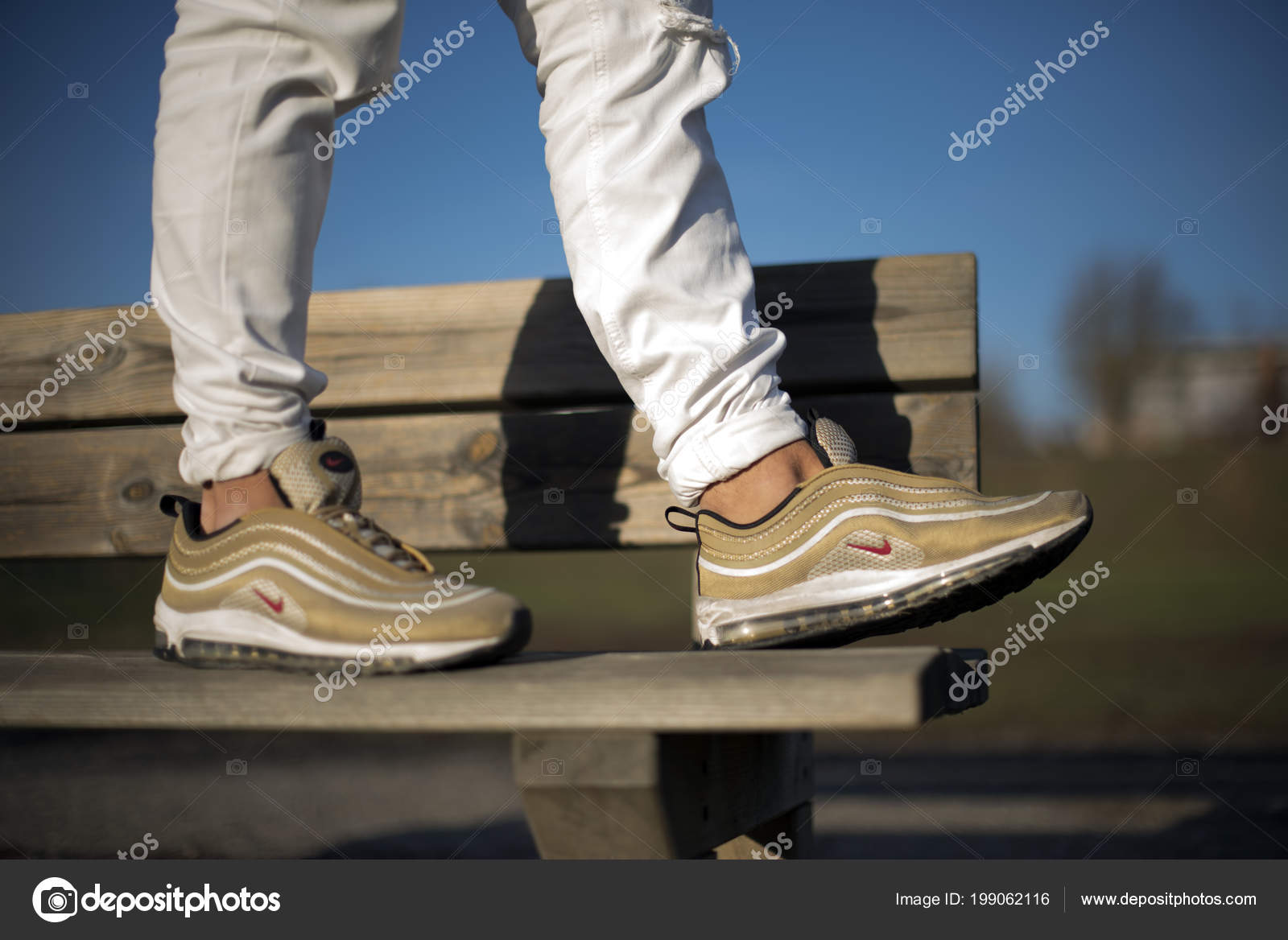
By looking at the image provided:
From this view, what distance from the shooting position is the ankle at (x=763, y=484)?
0.94 meters

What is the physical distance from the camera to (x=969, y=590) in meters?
0.85

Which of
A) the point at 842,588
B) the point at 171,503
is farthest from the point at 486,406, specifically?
the point at 842,588

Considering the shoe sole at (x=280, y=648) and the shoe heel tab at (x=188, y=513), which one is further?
the shoe heel tab at (x=188, y=513)

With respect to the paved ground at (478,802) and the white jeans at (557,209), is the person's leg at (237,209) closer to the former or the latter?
the white jeans at (557,209)

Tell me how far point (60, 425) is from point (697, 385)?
137 centimetres

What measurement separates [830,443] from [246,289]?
0.59m

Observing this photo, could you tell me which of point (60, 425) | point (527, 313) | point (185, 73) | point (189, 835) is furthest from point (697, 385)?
point (189, 835)

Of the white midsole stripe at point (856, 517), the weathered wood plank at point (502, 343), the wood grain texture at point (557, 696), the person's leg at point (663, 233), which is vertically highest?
the weathered wood plank at point (502, 343)

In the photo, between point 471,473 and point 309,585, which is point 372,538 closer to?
point 309,585

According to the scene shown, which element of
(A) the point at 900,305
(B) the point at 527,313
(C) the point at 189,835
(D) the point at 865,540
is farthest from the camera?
(C) the point at 189,835

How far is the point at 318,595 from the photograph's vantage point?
2.73ft

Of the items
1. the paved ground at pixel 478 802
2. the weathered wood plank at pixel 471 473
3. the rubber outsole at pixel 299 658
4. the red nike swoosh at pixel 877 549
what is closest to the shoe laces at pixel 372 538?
the rubber outsole at pixel 299 658

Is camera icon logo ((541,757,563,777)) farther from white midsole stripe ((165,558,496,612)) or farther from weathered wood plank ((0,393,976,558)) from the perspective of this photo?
weathered wood plank ((0,393,976,558))
